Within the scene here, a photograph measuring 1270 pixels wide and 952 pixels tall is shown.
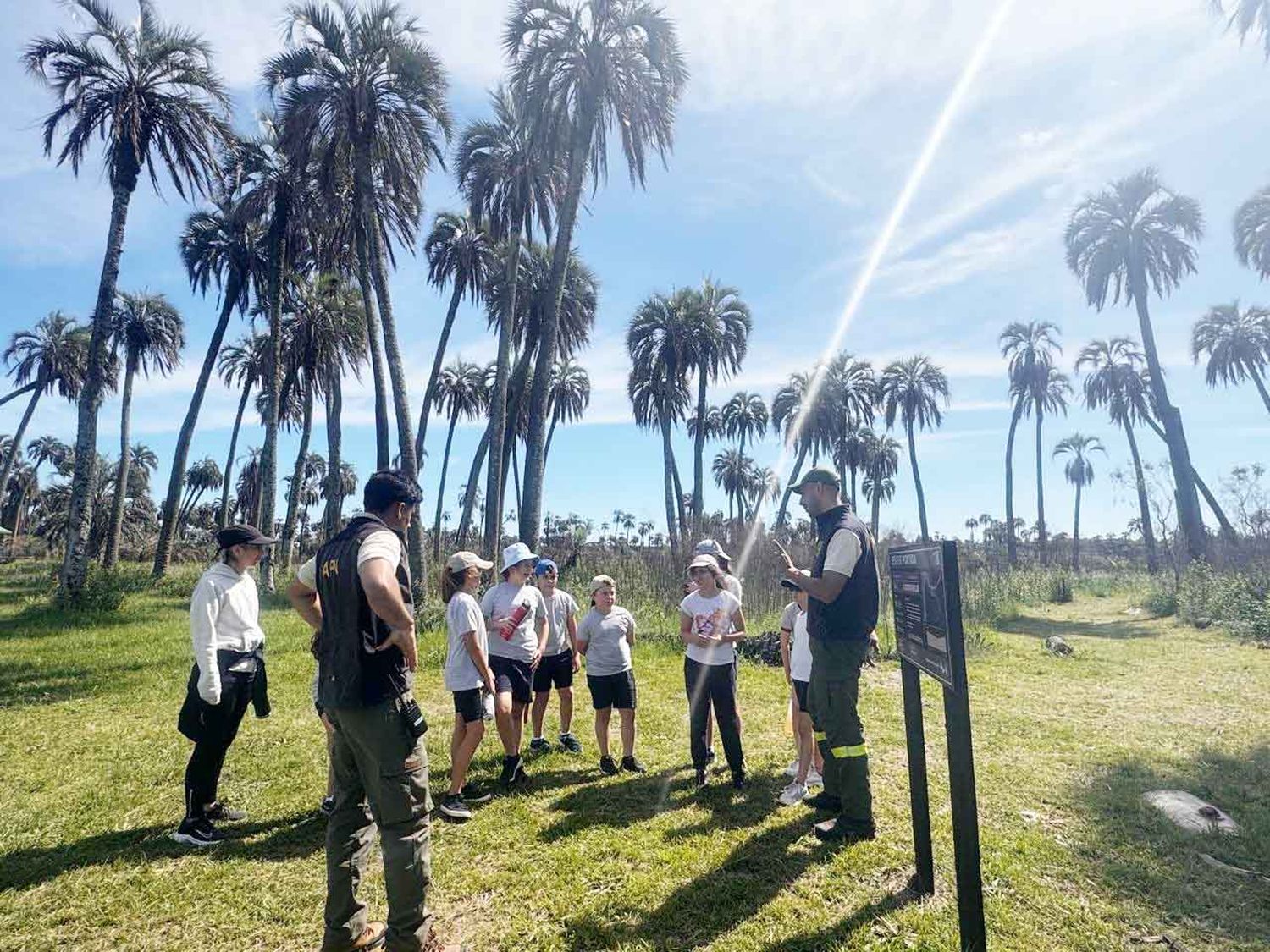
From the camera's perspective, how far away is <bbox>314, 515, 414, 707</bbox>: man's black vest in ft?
8.89

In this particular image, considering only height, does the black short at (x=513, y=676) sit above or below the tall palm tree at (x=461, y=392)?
below

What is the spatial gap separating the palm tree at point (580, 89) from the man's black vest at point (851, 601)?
9.90 meters

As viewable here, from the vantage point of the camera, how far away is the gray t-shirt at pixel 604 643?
5.34 meters

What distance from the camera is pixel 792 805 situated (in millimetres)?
4641

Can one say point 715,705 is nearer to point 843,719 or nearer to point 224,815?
point 843,719

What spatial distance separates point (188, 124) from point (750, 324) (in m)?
19.7

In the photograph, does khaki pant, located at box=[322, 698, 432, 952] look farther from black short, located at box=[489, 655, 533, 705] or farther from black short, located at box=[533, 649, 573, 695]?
black short, located at box=[533, 649, 573, 695]

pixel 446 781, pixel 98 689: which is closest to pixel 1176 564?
pixel 446 781

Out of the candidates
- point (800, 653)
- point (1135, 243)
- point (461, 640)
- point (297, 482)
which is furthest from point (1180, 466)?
point (297, 482)

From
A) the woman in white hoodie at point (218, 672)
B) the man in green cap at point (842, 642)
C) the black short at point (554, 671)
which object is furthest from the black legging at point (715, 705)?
the woman in white hoodie at point (218, 672)

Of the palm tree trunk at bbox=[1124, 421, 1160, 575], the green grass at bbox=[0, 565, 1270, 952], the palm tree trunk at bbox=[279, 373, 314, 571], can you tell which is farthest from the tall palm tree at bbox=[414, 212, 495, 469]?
the palm tree trunk at bbox=[1124, 421, 1160, 575]

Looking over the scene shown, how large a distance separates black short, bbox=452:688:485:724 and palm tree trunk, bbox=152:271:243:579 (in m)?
19.5

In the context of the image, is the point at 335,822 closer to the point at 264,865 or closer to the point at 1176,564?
the point at 264,865

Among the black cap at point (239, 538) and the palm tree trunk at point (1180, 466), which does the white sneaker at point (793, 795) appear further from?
the palm tree trunk at point (1180, 466)
